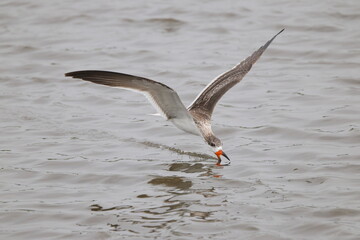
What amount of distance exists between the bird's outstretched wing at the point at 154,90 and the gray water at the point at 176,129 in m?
0.54

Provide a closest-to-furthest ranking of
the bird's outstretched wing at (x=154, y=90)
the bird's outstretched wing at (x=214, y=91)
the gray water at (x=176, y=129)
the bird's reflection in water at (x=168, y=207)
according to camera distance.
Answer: the bird's reflection in water at (x=168, y=207) < the gray water at (x=176, y=129) < the bird's outstretched wing at (x=154, y=90) < the bird's outstretched wing at (x=214, y=91)

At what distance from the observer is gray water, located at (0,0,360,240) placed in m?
6.33

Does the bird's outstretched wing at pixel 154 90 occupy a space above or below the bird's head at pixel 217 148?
above

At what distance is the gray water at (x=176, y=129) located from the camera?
20.8 feet

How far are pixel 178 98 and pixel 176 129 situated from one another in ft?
6.71

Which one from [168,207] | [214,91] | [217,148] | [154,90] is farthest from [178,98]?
[214,91]

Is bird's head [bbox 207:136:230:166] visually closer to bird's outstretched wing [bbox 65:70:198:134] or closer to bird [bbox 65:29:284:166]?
bird [bbox 65:29:284:166]

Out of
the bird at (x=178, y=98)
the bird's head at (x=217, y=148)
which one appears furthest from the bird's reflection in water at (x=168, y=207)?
the bird at (x=178, y=98)

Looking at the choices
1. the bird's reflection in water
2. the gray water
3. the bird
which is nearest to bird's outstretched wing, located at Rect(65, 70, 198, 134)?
the bird

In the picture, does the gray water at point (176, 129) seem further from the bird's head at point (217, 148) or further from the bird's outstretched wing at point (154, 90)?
the bird's outstretched wing at point (154, 90)

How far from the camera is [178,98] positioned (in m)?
7.45

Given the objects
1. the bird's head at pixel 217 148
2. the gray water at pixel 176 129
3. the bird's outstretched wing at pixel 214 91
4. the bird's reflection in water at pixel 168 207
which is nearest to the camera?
the bird's reflection in water at pixel 168 207

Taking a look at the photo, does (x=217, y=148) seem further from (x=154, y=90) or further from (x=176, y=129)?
(x=176, y=129)

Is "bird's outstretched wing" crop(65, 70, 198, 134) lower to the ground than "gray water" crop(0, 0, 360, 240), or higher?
higher
